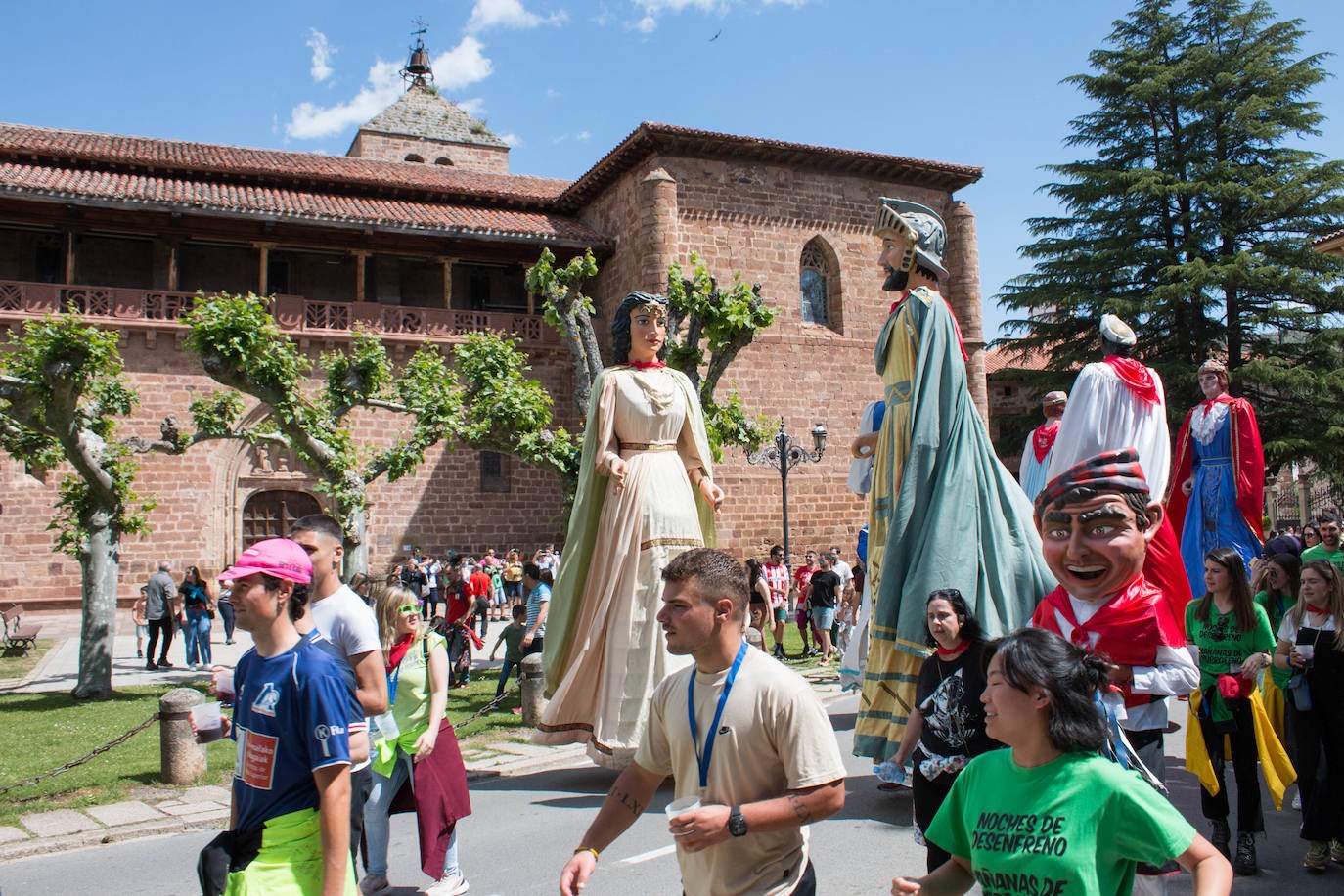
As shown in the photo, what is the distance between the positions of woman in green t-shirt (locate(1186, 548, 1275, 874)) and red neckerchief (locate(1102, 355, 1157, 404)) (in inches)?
38.1

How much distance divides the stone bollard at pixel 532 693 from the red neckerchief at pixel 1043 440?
4.26m

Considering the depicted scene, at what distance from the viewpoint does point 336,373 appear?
1417cm

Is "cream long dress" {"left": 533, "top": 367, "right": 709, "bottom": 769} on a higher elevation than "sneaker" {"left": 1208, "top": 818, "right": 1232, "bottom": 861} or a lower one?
higher

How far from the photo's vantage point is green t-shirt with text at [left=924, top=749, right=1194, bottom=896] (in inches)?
81.6

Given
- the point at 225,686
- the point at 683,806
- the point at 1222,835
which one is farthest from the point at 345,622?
the point at 1222,835

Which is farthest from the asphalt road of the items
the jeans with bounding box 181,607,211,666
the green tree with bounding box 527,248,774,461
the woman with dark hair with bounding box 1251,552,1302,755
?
the jeans with bounding box 181,607,211,666

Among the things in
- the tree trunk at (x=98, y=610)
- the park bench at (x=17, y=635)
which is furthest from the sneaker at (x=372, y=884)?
the park bench at (x=17, y=635)

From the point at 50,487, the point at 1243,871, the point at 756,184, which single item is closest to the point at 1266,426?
the point at 756,184

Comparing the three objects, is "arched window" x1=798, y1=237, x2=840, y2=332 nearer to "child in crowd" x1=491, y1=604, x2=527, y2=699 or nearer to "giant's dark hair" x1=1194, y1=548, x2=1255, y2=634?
"child in crowd" x1=491, y1=604, x2=527, y2=699

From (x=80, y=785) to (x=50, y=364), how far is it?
5.58 m

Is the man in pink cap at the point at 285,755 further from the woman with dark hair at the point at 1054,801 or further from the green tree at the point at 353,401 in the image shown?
the green tree at the point at 353,401

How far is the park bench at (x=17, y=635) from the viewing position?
52.5 feet

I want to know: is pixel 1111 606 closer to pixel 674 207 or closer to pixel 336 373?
pixel 336 373

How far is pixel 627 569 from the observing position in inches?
222
